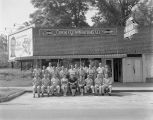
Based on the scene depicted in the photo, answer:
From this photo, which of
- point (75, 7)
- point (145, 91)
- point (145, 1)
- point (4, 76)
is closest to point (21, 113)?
point (145, 91)

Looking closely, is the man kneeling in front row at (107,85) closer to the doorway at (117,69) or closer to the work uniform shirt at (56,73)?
the work uniform shirt at (56,73)

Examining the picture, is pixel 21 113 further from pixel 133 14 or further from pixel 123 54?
pixel 133 14

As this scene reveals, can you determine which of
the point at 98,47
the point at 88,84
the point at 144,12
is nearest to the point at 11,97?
the point at 88,84

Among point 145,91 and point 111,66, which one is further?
point 111,66

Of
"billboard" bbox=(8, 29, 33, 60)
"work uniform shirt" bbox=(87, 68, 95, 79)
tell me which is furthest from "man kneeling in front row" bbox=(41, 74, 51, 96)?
"billboard" bbox=(8, 29, 33, 60)

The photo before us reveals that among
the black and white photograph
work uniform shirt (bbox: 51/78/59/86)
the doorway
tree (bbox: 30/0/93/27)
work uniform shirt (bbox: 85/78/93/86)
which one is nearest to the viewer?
the black and white photograph

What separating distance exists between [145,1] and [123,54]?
75.6 feet

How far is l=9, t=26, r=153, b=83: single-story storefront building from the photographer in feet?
85.6

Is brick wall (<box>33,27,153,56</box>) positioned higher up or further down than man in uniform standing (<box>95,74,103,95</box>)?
higher up

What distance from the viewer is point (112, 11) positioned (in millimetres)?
46156

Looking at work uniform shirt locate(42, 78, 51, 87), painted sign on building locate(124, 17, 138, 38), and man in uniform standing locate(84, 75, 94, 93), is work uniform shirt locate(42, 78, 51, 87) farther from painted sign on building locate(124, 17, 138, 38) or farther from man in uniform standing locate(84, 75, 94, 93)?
painted sign on building locate(124, 17, 138, 38)

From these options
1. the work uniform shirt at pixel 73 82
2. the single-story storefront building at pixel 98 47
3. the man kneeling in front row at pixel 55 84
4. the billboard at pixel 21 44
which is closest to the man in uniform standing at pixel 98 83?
the work uniform shirt at pixel 73 82

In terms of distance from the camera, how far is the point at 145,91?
20172mm

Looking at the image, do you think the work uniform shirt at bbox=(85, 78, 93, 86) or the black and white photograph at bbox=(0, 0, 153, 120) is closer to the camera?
the black and white photograph at bbox=(0, 0, 153, 120)
